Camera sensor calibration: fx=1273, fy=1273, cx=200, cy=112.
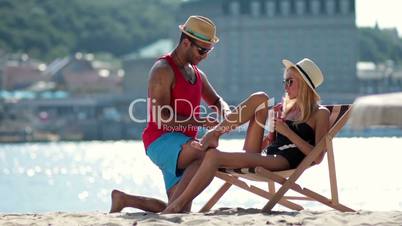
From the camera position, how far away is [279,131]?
676 cm

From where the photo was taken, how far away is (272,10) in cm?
8919

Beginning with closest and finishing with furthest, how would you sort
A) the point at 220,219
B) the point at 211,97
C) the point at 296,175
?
the point at 220,219 < the point at 296,175 < the point at 211,97

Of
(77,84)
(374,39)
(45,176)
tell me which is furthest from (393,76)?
(45,176)

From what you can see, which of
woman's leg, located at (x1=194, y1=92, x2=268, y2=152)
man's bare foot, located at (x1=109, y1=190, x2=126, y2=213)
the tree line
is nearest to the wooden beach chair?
woman's leg, located at (x1=194, y1=92, x2=268, y2=152)

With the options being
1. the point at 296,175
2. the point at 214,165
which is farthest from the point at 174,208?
the point at 296,175

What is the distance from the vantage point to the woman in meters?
6.61

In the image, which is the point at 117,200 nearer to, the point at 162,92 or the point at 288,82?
the point at 162,92

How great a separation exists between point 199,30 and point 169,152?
2.21ft

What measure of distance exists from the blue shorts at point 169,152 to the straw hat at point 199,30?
53 cm

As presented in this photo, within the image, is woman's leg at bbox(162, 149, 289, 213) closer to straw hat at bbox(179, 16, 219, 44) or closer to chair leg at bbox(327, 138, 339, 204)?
chair leg at bbox(327, 138, 339, 204)

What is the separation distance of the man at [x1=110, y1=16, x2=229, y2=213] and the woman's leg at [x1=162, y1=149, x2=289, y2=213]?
13cm

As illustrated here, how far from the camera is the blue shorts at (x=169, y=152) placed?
22.4 feet

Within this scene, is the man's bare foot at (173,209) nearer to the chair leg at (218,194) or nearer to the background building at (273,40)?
the chair leg at (218,194)

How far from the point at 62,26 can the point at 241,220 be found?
120475 mm
